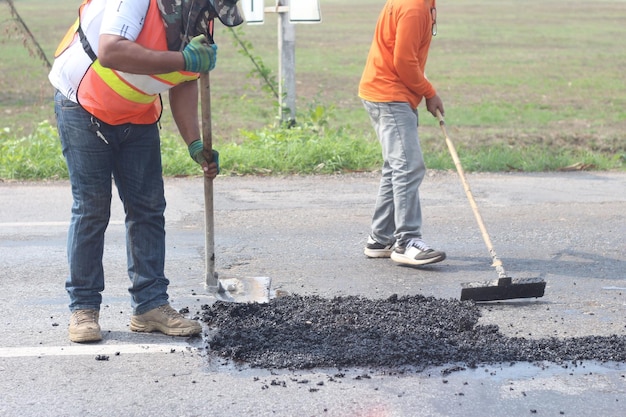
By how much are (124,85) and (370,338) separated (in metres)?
1.73

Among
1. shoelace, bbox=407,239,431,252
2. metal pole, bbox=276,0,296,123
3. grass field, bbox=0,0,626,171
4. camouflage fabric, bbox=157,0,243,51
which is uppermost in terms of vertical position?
camouflage fabric, bbox=157,0,243,51

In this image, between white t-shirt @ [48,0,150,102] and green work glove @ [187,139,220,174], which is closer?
Answer: white t-shirt @ [48,0,150,102]

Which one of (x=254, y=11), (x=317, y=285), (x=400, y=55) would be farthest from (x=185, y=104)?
(x=254, y=11)

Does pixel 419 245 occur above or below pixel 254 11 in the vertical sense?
below

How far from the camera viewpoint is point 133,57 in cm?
442

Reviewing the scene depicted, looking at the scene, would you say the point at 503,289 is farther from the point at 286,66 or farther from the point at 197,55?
the point at 286,66

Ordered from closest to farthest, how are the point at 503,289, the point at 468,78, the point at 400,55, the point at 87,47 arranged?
1. the point at 87,47
2. the point at 503,289
3. the point at 400,55
4. the point at 468,78

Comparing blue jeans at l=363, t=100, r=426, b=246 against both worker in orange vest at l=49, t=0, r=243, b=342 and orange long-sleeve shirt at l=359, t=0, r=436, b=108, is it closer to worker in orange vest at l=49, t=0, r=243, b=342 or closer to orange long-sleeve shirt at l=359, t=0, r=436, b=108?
orange long-sleeve shirt at l=359, t=0, r=436, b=108

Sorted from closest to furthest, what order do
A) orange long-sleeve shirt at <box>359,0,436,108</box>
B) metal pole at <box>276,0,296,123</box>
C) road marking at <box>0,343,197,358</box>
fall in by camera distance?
road marking at <box>0,343,197,358</box>
orange long-sleeve shirt at <box>359,0,436,108</box>
metal pole at <box>276,0,296,123</box>

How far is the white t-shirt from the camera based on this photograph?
442 centimetres

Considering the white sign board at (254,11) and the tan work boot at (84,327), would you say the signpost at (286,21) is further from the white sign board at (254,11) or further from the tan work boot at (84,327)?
the tan work boot at (84,327)

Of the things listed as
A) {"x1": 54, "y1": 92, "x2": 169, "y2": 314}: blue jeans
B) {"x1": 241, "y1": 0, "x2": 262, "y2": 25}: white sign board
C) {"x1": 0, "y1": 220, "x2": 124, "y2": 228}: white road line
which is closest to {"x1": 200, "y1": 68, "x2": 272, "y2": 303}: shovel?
{"x1": 54, "y1": 92, "x2": 169, "y2": 314}: blue jeans

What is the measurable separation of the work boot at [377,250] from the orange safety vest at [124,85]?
2327mm

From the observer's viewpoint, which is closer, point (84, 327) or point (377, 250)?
point (84, 327)
